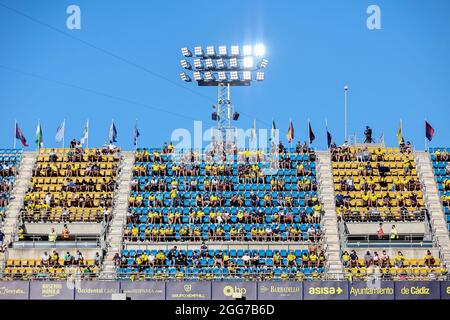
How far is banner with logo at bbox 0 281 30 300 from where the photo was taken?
48094mm

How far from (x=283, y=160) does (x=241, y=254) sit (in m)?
10.9

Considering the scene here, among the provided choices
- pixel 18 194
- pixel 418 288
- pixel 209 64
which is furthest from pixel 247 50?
pixel 418 288

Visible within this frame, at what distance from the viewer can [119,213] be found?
61.5 meters

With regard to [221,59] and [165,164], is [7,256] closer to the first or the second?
[165,164]

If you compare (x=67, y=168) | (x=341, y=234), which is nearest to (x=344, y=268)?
(x=341, y=234)

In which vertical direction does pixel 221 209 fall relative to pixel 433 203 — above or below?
below

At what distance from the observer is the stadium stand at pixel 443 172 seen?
6091 cm

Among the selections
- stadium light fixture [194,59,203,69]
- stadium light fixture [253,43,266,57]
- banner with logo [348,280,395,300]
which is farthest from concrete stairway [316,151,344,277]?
stadium light fixture [194,59,203,69]

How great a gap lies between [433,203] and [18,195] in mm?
28687

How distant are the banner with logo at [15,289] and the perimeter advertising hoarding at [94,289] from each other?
8.75 feet

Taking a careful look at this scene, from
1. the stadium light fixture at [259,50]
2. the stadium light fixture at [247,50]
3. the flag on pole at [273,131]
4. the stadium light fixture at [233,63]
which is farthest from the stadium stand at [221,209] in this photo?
the stadium light fixture at [259,50]

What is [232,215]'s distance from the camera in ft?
197

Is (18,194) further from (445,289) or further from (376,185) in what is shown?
(445,289)

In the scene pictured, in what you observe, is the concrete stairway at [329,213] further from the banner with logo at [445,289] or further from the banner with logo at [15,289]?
the banner with logo at [15,289]
